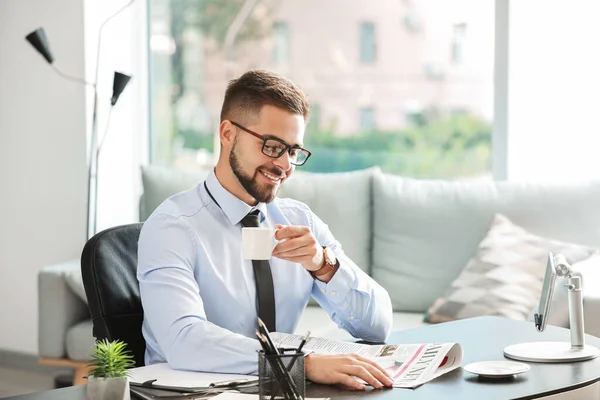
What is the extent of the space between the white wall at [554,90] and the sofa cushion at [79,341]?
204cm

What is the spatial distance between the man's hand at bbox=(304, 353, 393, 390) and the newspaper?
0.12 ft

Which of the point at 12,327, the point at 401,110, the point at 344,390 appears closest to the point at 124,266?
the point at 344,390

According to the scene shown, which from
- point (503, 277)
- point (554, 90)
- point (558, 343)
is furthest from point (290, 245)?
point (554, 90)

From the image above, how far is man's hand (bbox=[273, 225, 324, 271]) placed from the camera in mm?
1771

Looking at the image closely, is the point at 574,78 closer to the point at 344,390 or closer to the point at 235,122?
the point at 235,122

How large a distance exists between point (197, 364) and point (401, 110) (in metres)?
2.94

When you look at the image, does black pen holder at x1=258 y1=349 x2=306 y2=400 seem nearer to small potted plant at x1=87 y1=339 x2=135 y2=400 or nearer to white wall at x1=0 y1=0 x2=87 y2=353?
small potted plant at x1=87 y1=339 x2=135 y2=400

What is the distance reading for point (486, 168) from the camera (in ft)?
14.1

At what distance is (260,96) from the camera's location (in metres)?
1.99

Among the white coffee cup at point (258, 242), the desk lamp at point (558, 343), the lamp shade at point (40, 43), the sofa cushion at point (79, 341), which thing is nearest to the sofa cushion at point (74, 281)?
the sofa cushion at point (79, 341)

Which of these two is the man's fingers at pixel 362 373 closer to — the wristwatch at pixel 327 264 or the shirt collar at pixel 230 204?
the wristwatch at pixel 327 264

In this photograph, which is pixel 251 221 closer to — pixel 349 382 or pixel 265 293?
pixel 265 293

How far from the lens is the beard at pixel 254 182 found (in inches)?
77.8

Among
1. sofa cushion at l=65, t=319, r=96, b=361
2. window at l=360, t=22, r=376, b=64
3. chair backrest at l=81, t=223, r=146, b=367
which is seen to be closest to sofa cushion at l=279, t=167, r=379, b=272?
window at l=360, t=22, r=376, b=64
